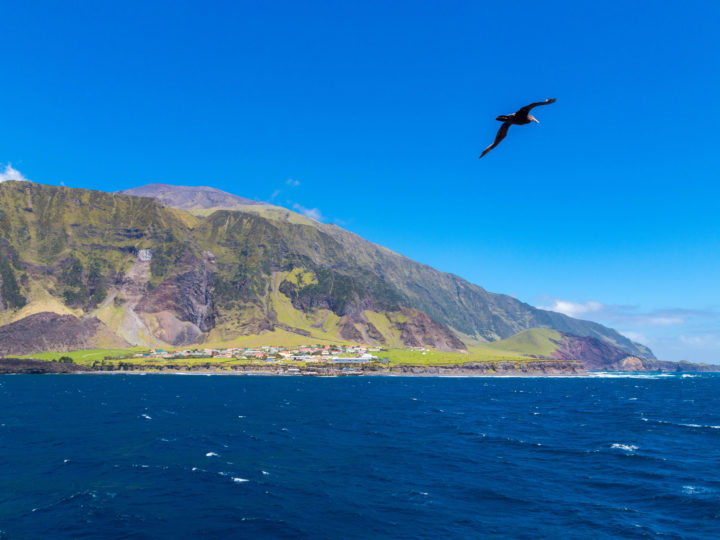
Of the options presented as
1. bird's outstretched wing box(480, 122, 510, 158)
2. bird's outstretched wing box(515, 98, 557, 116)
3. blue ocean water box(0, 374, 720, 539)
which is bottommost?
blue ocean water box(0, 374, 720, 539)

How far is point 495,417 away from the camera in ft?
363

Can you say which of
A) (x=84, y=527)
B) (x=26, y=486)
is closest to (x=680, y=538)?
(x=84, y=527)

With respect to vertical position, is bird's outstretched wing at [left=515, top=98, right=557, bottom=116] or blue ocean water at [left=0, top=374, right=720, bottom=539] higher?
bird's outstretched wing at [left=515, top=98, right=557, bottom=116]

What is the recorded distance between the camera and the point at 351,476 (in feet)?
191

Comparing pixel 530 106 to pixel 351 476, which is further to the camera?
pixel 351 476

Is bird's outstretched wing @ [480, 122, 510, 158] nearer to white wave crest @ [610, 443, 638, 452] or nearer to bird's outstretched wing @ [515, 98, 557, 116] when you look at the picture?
bird's outstretched wing @ [515, 98, 557, 116]

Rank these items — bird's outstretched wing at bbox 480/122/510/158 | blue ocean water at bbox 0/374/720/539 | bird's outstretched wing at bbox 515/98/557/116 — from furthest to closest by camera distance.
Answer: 1. blue ocean water at bbox 0/374/720/539
2. bird's outstretched wing at bbox 480/122/510/158
3. bird's outstretched wing at bbox 515/98/557/116

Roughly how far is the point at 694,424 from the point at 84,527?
118 metres

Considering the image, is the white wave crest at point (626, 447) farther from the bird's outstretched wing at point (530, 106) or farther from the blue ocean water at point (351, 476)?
the bird's outstretched wing at point (530, 106)

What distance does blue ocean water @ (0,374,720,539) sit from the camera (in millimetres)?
43344

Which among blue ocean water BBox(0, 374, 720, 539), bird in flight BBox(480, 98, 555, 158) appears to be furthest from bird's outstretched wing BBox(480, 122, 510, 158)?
blue ocean water BBox(0, 374, 720, 539)

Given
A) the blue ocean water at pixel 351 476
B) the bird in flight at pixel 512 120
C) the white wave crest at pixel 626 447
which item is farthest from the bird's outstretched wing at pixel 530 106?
the white wave crest at pixel 626 447

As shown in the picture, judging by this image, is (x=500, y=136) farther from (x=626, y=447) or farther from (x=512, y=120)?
(x=626, y=447)

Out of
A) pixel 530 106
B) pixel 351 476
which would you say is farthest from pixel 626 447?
pixel 530 106
